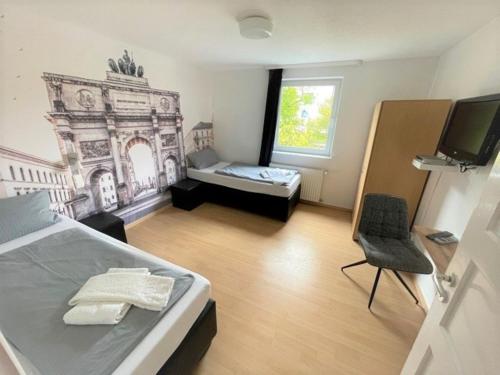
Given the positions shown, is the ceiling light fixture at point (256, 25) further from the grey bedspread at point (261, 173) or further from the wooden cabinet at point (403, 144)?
the grey bedspread at point (261, 173)

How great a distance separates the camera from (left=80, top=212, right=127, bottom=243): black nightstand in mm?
2180

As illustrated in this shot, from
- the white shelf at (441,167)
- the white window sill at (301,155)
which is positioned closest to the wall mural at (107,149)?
the white window sill at (301,155)

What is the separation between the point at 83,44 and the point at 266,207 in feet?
9.42

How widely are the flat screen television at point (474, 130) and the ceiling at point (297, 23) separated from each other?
26.2 inches

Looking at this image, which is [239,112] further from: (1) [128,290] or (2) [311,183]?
(1) [128,290]

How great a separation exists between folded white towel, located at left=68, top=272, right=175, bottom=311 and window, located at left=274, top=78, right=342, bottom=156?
3.13 metres

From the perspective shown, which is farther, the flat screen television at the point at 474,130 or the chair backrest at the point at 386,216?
the chair backrest at the point at 386,216

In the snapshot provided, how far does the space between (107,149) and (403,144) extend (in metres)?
3.43

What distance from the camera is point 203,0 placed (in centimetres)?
148

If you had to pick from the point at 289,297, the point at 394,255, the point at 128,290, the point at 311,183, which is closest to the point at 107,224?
the point at 128,290

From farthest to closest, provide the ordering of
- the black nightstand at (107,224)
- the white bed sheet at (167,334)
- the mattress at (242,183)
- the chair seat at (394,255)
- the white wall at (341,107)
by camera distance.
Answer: the mattress at (242,183) < the white wall at (341,107) < the black nightstand at (107,224) < the chair seat at (394,255) < the white bed sheet at (167,334)

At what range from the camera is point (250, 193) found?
10.6 feet

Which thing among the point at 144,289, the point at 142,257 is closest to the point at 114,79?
the point at 142,257

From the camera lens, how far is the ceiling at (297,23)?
1.50 m
